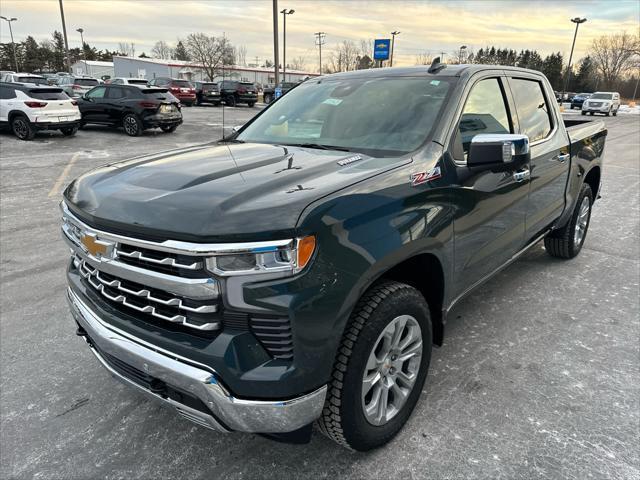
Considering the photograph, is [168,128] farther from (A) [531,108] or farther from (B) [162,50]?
(B) [162,50]

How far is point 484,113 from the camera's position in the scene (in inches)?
123

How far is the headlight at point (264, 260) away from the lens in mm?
1767

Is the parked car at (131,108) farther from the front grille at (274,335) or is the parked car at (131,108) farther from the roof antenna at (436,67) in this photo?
the front grille at (274,335)

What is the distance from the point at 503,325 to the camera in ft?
12.1

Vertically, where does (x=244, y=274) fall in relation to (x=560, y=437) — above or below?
above

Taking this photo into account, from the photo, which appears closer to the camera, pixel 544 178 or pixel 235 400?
pixel 235 400

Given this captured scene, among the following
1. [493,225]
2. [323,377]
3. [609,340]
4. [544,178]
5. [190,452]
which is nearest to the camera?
[323,377]

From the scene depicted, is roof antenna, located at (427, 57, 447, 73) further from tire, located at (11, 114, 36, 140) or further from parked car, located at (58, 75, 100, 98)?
parked car, located at (58, 75, 100, 98)

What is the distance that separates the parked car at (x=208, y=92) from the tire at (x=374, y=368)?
30914 mm

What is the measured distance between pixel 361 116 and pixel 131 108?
15.1 meters

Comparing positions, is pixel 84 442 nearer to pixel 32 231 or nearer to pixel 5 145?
pixel 32 231

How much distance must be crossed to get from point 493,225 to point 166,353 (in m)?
2.14

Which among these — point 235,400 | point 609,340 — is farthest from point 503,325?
point 235,400

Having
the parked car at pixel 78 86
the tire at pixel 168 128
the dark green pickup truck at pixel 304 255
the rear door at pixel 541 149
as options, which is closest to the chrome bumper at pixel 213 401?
the dark green pickup truck at pixel 304 255
